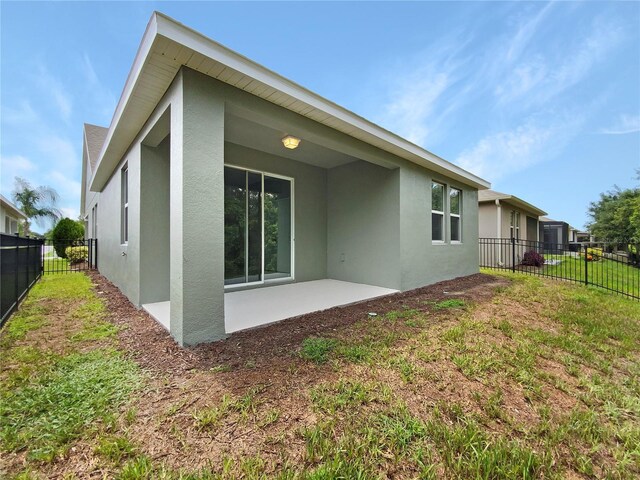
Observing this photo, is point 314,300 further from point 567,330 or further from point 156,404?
point 567,330

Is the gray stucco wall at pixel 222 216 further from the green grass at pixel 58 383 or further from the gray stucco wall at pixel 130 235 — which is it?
the green grass at pixel 58 383

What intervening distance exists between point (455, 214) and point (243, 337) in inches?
291

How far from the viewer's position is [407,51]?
9.99 m

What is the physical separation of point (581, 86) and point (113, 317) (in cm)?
1766

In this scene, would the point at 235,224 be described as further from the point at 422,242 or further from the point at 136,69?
the point at 422,242

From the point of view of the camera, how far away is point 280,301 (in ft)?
16.6

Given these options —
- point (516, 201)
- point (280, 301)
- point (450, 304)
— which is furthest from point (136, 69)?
point (516, 201)

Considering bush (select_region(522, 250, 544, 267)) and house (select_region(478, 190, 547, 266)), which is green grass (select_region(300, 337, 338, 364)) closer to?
house (select_region(478, 190, 547, 266))

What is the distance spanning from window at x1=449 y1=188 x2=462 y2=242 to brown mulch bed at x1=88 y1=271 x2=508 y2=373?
3.12 m

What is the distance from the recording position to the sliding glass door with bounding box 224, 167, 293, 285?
19.2 ft

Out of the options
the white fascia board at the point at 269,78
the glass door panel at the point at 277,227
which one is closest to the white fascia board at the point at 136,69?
the white fascia board at the point at 269,78

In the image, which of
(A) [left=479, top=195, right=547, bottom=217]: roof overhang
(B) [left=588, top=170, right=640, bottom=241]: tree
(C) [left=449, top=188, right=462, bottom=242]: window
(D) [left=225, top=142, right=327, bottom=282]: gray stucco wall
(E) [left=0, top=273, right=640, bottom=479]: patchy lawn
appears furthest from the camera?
(B) [left=588, top=170, right=640, bottom=241]: tree

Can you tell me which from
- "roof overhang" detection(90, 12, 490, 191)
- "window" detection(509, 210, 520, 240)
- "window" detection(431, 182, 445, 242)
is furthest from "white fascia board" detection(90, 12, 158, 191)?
"window" detection(509, 210, 520, 240)

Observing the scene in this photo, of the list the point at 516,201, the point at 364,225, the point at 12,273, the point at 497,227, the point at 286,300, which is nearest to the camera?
the point at 12,273
